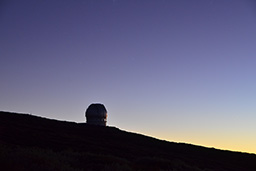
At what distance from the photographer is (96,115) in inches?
2037

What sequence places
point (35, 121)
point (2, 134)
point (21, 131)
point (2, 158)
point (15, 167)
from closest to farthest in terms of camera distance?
1. point (15, 167)
2. point (2, 158)
3. point (2, 134)
4. point (21, 131)
5. point (35, 121)

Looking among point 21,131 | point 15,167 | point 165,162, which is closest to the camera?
point 15,167

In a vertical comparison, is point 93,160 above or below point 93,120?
below

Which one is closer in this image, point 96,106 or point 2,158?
point 2,158

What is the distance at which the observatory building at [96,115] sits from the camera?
5178 centimetres

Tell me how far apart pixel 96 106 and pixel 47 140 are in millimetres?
26371

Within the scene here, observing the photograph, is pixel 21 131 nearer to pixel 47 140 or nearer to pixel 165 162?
pixel 47 140

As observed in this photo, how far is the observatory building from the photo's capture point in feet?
170

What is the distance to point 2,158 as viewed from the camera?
12.0 metres

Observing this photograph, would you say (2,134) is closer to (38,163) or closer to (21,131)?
(21,131)

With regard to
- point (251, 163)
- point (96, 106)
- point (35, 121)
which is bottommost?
point (251, 163)

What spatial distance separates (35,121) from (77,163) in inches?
1041

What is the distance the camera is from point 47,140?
86.2 ft

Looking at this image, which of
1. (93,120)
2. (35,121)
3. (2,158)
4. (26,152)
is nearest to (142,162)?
(26,152)
